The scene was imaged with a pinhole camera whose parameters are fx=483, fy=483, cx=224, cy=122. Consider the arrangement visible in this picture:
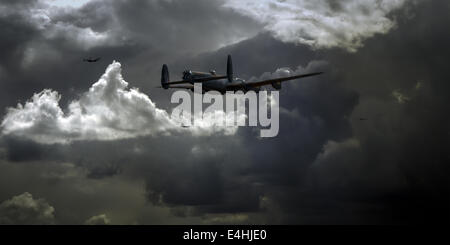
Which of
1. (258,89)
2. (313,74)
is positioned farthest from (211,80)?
(313,74)

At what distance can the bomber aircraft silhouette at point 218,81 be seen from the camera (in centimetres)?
15462

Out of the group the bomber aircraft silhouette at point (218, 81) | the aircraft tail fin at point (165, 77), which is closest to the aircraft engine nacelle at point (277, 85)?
the bomber aircraft silhouette at point (218, 81)

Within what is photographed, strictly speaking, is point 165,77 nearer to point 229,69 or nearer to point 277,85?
point 229,69

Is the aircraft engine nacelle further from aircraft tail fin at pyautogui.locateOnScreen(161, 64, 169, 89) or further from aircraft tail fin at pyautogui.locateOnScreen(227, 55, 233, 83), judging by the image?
aircraft tail fin at pyautogui.locateOnScreen(161, 64, 169, 89)

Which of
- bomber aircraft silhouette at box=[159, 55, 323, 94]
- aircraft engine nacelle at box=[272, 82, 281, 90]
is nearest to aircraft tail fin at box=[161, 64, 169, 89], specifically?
bomber aircraft silhouette at box=[159, 55, 323, 94]

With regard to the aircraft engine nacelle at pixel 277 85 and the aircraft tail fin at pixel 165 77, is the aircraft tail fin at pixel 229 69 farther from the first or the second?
the aircraft engine nacelle at pixel 277 85

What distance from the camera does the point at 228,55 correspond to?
155750 millimetres

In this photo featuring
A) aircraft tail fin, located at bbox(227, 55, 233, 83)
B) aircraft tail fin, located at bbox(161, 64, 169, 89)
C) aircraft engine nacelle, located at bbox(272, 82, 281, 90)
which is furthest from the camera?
aircraft engine nacelle, located at bbox(272, 82, 281, 90)

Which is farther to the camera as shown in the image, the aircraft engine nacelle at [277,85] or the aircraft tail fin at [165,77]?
the aircraft engine nacelle at [277,85]

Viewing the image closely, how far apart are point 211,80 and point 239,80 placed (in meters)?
13.6

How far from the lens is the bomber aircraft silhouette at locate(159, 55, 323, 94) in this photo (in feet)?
507
